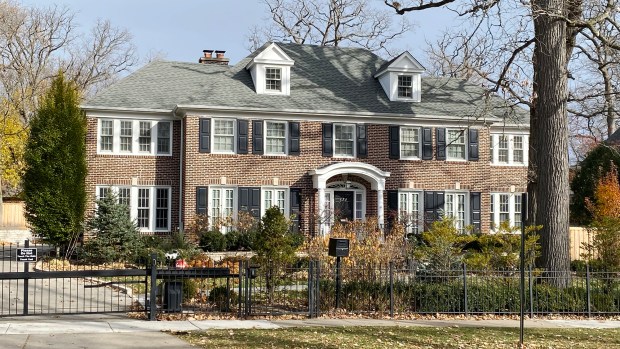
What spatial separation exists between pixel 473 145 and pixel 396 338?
19516 millimetres

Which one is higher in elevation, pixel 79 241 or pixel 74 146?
pixel 74 146

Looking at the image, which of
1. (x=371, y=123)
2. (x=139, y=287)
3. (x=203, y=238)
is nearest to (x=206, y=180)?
(x=203, y=238)

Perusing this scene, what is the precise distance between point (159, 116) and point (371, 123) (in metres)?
8.39

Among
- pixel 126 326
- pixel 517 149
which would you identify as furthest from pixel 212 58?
pixel 126 326

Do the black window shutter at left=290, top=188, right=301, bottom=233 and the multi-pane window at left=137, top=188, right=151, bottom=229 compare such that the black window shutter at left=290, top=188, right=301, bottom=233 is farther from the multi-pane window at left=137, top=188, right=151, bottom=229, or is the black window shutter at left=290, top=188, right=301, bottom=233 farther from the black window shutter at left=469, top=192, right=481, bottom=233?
the black window shutter at left=469, top=192, right=481, bottom=233

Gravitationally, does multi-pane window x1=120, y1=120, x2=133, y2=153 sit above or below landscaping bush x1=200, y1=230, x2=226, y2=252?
above

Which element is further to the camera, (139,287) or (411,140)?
(411,140)

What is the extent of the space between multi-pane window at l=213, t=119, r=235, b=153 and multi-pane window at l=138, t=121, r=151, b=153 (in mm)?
2662

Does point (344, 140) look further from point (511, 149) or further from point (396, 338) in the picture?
point (396, 338)

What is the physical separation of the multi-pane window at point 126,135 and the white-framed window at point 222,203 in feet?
11.8

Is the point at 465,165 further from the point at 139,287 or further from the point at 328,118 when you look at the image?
the point at 139,287

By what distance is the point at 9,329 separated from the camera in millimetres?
12320

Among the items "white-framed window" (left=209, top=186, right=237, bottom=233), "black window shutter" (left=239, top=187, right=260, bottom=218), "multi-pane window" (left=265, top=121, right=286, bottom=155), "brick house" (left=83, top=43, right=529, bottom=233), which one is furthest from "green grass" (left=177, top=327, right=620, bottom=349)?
"multi-pane window" (left=265, top=121, right=286, bottom=155)

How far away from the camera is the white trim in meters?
28.2
